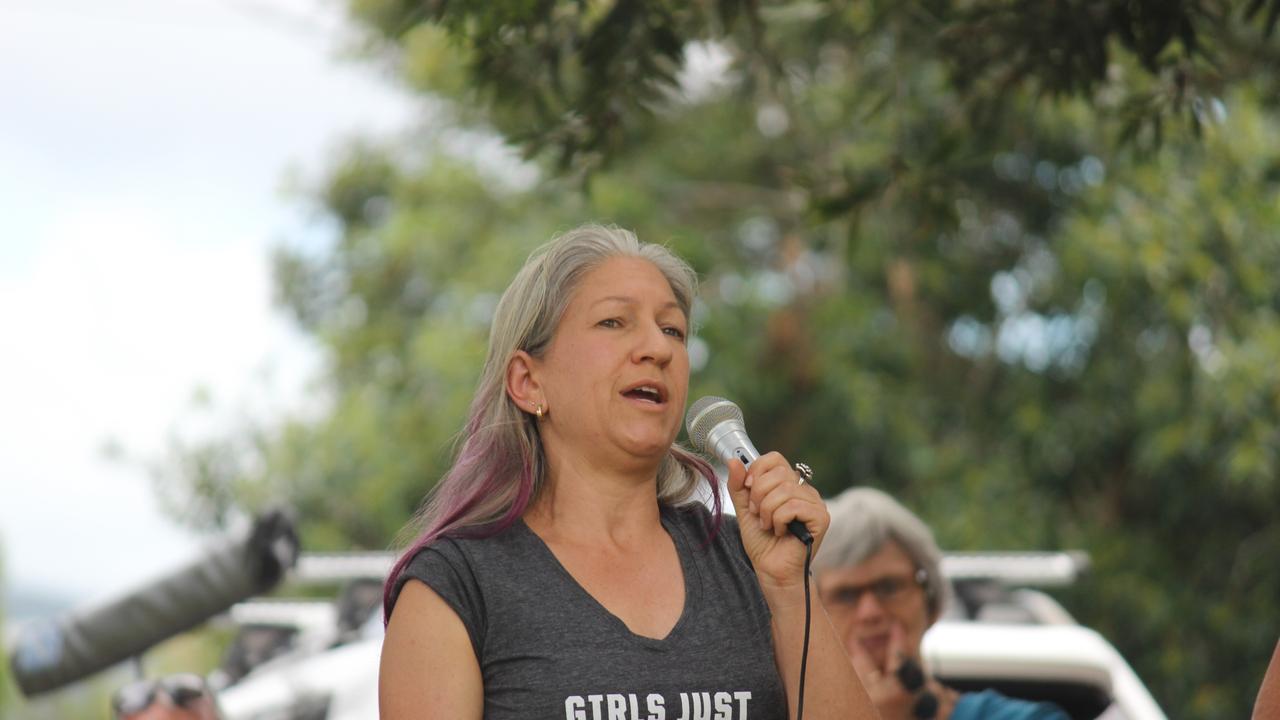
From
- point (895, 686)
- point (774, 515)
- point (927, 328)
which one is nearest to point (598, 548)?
point (774, 515)

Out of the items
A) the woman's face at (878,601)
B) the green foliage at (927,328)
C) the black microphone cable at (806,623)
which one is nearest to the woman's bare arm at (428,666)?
the black microphone cable at (806,623)

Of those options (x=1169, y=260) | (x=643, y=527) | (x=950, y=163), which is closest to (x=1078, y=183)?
(x=1169, y=260)

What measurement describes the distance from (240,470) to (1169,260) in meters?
7.76

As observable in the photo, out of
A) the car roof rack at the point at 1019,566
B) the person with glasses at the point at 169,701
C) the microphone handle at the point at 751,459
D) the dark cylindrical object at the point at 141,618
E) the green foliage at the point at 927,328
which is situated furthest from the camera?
the green foliage at the point at 927,328

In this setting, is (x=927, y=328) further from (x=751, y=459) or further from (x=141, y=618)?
(x=751, y=459)

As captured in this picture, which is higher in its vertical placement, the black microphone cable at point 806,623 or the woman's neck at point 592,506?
the woman's neck at point 592,506

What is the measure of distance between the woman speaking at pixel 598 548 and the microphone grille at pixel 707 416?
8 cm

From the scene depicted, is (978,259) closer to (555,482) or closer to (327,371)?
(327,371)

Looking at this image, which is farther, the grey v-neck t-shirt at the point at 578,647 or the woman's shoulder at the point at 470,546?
the woman's shoulder at the point at 470,546

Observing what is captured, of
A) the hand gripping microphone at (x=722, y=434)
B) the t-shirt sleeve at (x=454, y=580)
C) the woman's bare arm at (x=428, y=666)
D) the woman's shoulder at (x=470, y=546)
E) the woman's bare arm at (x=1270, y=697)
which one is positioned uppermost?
the hand gripping microphone at (x=722, y=434)

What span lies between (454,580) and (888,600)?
1691mm

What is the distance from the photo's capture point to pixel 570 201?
37.5 ft

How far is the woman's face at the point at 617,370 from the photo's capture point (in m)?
2.44

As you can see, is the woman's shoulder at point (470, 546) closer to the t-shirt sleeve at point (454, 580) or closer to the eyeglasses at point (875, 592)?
the t-shirt sleeve at point (454, 580)
